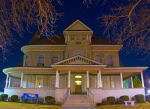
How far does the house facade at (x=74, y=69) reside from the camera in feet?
63.4

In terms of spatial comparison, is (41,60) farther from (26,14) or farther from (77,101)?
(26,14)

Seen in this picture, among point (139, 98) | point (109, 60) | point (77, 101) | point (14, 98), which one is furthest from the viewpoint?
point (109, 60)

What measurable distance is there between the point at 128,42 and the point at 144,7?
6.22 ft

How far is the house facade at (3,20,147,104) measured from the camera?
1931cm

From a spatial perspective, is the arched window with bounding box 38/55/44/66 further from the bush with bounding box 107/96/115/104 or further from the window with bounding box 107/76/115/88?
the bush with bounding box 107/96/115/104

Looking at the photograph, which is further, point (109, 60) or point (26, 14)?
point (109, 60)

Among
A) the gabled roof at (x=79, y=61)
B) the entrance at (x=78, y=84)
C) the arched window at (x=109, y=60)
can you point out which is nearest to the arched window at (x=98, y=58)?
the arched window at (x=109, y=60)

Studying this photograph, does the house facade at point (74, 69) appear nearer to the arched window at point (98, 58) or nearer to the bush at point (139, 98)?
the arched window at point (98, 58)

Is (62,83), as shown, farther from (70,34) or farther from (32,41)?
(32,41)

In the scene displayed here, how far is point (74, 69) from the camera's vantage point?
63.2 ft

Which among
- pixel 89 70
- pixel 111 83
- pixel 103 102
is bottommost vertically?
pixel 103 102

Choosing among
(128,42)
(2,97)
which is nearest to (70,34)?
(2,97)

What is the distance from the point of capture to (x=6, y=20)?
5207 mm

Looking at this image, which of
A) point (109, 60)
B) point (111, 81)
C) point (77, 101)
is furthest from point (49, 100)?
point (109, 60)
